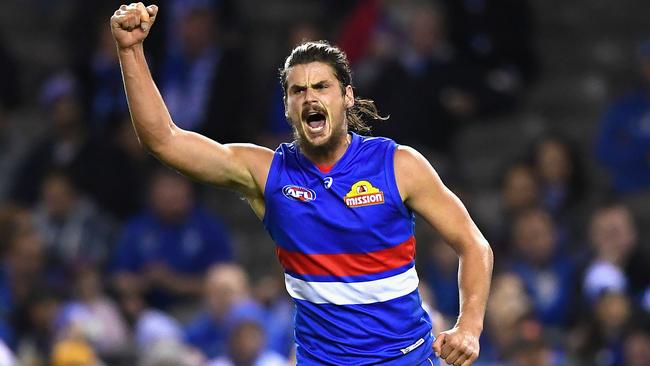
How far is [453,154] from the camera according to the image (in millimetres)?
11758

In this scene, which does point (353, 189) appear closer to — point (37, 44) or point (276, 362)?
point (276, 362)

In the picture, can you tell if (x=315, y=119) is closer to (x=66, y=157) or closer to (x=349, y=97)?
(x=349, y=97)

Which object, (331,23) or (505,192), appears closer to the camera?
(505,192)

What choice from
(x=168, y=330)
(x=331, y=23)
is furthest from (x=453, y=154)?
(x=168, y=330)

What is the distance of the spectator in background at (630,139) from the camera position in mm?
10875

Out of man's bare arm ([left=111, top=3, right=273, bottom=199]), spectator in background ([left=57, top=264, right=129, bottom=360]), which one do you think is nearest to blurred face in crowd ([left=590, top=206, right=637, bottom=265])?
spectator in background ([left=57, top=264, right=129, bottom=360])

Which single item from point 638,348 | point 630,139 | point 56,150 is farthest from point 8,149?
point 638,348

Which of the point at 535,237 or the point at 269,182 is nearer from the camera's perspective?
the point at 269,182

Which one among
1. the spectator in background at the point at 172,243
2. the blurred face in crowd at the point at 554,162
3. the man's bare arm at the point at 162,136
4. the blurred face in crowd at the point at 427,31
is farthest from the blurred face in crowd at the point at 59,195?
the man's bare arm at the point at 162,136

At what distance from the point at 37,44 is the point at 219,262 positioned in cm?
390

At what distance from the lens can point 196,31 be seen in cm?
1166

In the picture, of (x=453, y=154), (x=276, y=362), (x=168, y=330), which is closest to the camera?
(x=276, y=362)

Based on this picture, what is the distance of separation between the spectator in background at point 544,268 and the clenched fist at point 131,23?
511 cm

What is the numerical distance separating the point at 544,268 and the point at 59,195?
357cm
